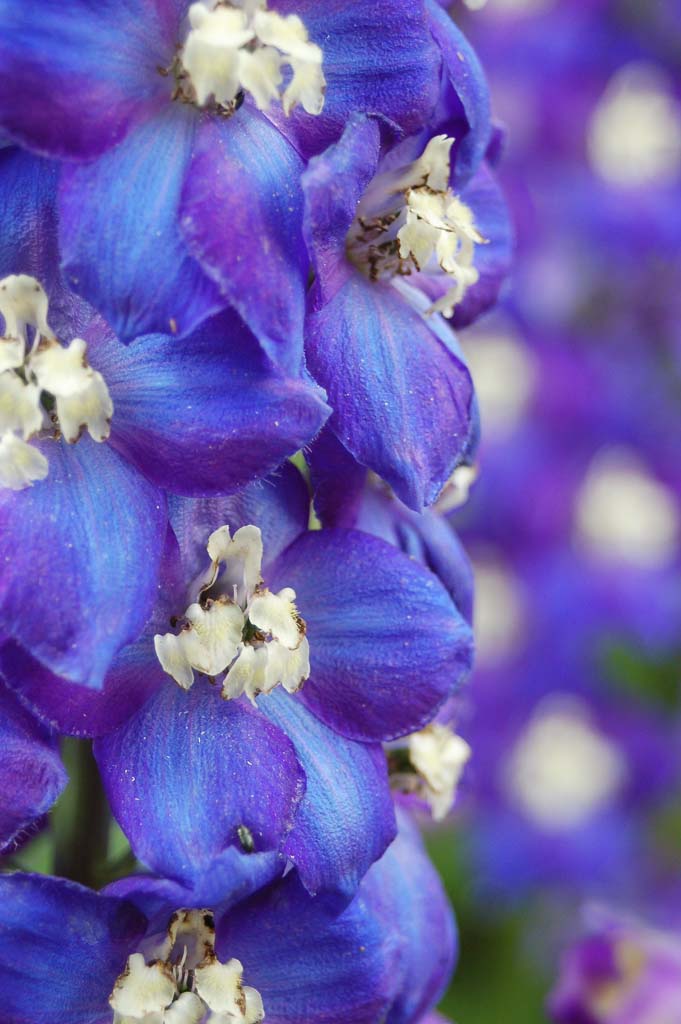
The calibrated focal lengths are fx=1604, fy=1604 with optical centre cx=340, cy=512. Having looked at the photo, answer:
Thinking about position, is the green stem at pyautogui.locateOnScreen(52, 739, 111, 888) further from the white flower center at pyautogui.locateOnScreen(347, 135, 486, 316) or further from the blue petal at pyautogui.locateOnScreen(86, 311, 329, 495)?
the white flower center at pyautogui.locateOnScreen(347, 135, 486, 316)

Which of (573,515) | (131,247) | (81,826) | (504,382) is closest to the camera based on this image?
(131,247)

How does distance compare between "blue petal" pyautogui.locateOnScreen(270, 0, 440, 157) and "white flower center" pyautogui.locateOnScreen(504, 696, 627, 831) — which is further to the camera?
"white flower center" pyautogui.locateOnScreen(504, 696, 627, 831)

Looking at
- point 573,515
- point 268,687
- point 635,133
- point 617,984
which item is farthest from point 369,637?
point 635,133

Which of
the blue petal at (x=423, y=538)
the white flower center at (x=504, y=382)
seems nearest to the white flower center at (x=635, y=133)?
the white flower center at (x=504, y=382)

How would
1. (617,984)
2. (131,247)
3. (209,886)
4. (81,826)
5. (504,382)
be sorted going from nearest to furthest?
(131,247) < (209,886) < (81,826) < (617,984) < (504,382)

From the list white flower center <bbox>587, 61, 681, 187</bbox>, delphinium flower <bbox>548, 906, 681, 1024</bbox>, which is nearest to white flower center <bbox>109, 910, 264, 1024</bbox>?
delphinium flower <bbox>548, 906, 681, 1024</bbox>

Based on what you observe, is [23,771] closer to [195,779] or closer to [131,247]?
[195,779]
